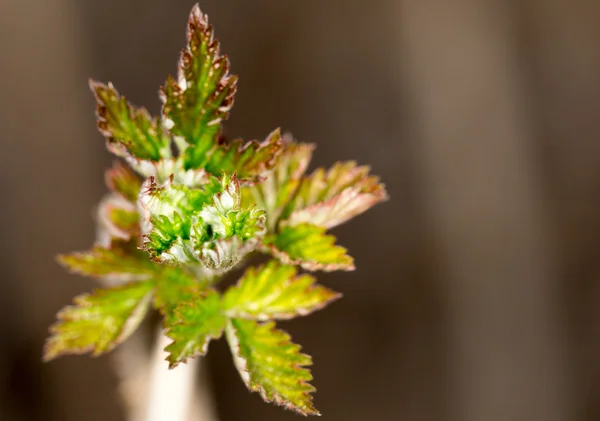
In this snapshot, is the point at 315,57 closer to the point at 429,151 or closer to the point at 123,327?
the point at 429,151

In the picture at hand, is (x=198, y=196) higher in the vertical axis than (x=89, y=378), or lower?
higher

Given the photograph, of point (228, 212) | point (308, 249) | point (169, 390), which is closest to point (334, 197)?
point (308, 249)

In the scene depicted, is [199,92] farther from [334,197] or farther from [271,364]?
[271,364]

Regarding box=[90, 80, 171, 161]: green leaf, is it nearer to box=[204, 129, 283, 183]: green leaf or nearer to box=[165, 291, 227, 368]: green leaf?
box=[204, 129, 283, 183]: green leaf

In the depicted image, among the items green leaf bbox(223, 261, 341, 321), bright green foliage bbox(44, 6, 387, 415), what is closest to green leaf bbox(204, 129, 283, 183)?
bright green foliage bbox(44, 6, 387, 415)

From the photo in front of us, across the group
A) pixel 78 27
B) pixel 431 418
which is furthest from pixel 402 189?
pixel 78 27
